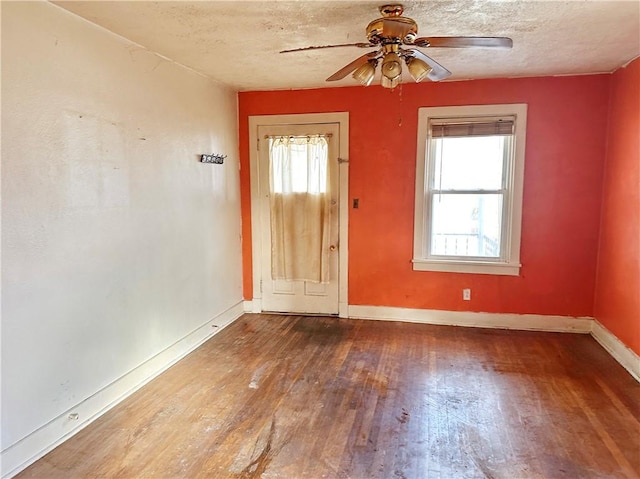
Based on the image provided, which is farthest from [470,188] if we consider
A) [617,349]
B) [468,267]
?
[617,349]

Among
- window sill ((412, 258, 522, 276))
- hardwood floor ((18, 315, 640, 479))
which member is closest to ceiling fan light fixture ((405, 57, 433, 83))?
hardwood floor ((18, 315, 640, 479))

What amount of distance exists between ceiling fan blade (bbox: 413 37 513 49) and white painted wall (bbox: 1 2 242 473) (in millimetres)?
1887

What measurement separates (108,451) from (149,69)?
2.45 metres

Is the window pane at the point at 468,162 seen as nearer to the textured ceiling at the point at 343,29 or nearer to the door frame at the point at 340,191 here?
the textured ceiling at the point at 343,29

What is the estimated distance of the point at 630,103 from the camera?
3.33 meters

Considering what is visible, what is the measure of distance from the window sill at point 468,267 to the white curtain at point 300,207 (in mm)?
983

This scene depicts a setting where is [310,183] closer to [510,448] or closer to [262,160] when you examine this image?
[262,160]

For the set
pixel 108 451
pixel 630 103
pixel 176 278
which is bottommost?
pixel 108 451

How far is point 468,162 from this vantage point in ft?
13.4

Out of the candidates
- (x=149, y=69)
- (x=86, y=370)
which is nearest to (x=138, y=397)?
(x=86, y=370)

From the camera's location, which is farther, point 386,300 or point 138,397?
point 386,300

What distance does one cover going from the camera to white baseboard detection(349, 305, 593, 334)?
4027 mm

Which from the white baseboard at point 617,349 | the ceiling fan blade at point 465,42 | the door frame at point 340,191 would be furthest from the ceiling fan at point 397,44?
the white baseboard at point 617,349

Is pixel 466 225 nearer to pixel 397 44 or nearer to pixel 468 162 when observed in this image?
pixel 468 162
